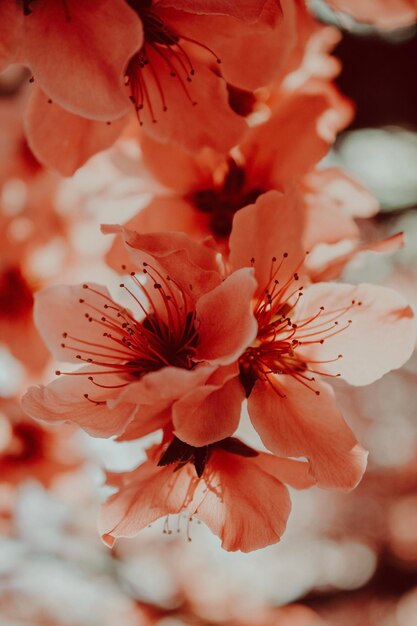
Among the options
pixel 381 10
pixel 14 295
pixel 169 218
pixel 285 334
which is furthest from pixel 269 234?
pixel 14 295

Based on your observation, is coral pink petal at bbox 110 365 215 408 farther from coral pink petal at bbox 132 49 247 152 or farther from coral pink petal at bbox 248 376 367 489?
coral pink petal at bbox 132 49 247 152

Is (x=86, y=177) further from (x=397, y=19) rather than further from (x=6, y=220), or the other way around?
(x=397, y=19)

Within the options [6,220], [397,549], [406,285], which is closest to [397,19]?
[6,220]

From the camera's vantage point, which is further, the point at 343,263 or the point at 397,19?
the point at 397,19

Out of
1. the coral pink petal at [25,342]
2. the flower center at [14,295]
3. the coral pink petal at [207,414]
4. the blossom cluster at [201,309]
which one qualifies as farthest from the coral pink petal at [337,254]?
the flower center at [14,295]

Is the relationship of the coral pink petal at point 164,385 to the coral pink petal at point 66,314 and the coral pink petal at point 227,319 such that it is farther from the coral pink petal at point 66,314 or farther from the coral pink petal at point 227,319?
the coral pink petal at point 66,314

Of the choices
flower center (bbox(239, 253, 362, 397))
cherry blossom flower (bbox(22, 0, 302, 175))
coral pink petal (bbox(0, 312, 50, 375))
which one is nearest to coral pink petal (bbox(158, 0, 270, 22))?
cherry blossom flower (bbox(22, 0, 302, 175))
